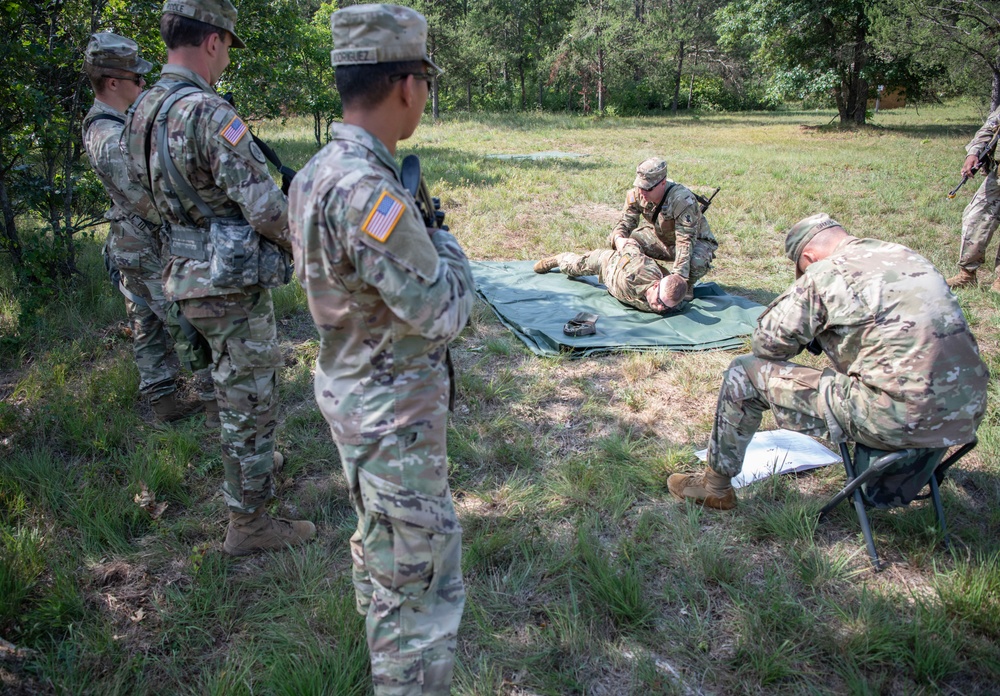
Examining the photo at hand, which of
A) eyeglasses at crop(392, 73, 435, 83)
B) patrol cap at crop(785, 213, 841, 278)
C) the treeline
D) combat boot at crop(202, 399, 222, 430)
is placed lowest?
combat boot at crop(202, 399, 222, 430)

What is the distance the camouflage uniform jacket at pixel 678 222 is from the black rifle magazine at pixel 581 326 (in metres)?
1.01

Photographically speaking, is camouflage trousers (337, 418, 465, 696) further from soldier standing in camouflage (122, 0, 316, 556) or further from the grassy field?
soldier standing in camouflage (122, 0, 316, 556)

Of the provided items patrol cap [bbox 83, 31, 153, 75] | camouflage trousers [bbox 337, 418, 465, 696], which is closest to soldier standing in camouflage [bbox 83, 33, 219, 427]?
patrol cap [bbox 83, 31, 153, 75]

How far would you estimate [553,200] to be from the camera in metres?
9.98

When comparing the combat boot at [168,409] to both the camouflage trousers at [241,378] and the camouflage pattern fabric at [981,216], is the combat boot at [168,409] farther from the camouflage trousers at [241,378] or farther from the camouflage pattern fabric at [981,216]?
the camouflage pattern fabric at [981,216]

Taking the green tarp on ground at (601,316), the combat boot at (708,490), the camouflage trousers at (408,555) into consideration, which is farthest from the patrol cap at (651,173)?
the camouflage trousers at (408,555)

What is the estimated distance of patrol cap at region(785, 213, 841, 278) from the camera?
2992 millimetres

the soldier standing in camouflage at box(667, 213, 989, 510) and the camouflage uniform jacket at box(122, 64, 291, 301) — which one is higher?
the camouflage uniform jacket at box(122, 64, 291, 301)

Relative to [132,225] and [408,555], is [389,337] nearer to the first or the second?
[408,555]

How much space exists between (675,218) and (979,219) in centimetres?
311

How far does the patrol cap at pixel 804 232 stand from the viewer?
2992 millimetres

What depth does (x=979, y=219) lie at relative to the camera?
6277 millimetres

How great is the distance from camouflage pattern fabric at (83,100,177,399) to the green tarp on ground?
8.82ft

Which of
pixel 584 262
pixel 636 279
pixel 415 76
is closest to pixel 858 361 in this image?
pixel 415 76
